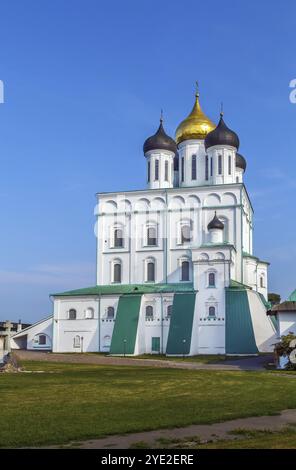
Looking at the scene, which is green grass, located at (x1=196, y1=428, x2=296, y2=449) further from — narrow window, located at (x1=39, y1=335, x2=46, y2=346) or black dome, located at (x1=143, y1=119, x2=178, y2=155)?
black dome, located at (x1=143, y1=119, x2=178, y2=155)

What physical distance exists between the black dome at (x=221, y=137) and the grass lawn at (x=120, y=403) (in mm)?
30504

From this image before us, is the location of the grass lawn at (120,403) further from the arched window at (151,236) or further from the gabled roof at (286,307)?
the arched window at (151,236)

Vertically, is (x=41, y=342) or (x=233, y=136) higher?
(x=233, y=136)

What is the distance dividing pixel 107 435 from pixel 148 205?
3962 cm

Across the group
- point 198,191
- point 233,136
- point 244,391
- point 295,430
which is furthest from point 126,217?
point 295,430

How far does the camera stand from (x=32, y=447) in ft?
28.8

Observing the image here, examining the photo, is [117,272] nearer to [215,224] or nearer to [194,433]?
[215,224]

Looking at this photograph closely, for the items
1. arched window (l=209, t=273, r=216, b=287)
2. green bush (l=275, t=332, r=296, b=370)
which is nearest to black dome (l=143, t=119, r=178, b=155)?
arched window (l=209, t=273, r=216, b=287)

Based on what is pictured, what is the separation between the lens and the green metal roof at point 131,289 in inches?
1746

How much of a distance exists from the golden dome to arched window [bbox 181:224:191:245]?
28.9 ft

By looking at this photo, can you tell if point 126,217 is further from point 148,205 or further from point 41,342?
point 41,342

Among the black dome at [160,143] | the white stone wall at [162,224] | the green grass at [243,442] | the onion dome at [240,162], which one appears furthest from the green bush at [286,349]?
the onion dome at [240,162]
